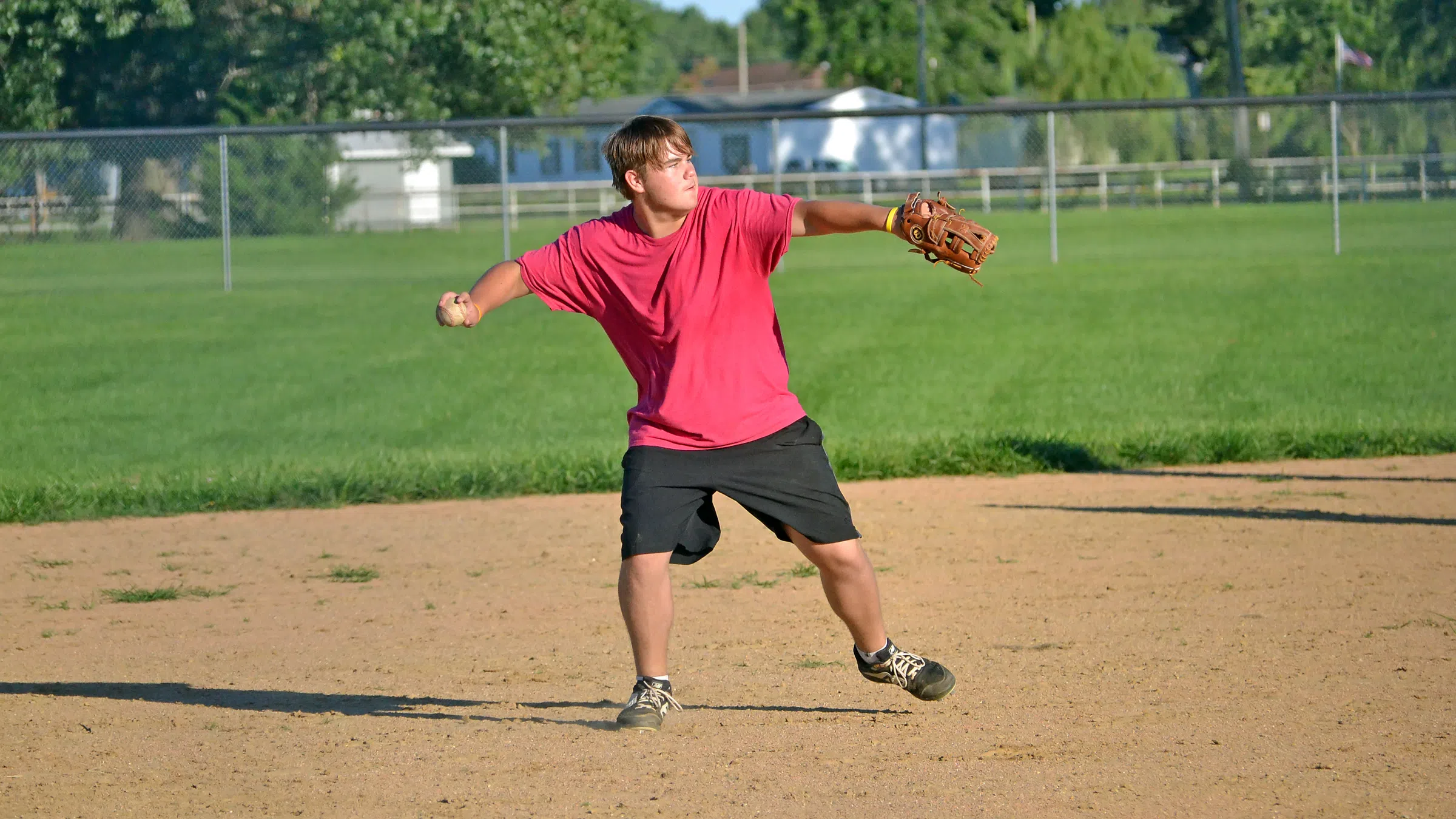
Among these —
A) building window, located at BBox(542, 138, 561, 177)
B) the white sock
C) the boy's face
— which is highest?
building window, located at BBox(542, 138, 561, 177)

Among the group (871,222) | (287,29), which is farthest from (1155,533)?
(287,29)

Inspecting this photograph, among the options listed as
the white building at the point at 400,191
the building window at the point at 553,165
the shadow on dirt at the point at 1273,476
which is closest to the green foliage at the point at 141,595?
the shadow on dirt at the point at 1273,476

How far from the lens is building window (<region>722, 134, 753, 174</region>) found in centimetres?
4394

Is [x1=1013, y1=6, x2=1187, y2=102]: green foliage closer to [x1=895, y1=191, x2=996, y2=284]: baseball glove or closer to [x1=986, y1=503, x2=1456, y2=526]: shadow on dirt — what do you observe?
[x1=986, y1=503, x2=1456, y2=526]: shadow on dirt

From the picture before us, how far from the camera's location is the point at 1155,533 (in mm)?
7465

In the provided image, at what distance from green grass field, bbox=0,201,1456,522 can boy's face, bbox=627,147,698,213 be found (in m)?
5.08

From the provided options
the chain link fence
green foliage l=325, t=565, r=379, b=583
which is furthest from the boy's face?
the chain link fence

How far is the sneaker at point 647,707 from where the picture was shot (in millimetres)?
4551

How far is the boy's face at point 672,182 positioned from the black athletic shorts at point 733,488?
0.68 meters

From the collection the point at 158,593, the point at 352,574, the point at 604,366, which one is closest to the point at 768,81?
the point at 604,366

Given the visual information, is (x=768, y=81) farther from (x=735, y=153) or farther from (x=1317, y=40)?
(x=735, y=153)

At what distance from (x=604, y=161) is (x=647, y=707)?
11871mm

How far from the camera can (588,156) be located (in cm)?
4075

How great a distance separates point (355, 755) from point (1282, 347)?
1021 cm
